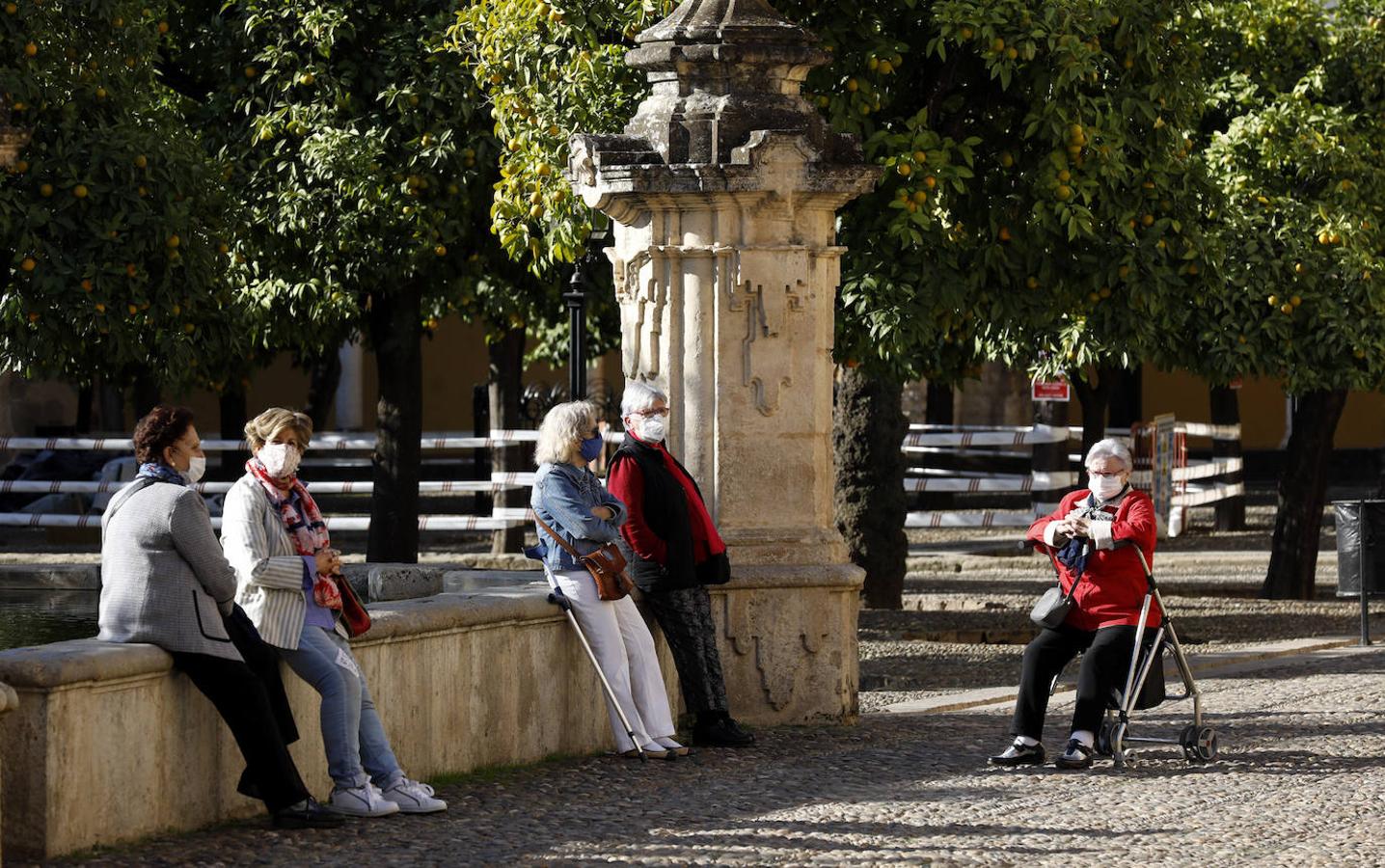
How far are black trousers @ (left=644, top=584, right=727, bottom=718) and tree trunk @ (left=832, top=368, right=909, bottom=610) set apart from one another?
6.58 m

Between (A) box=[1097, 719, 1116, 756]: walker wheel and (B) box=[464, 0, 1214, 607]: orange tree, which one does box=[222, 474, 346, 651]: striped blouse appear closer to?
(A) box=[1097, 719, 1116, 756]: walker wheel

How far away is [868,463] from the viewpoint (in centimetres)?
1734

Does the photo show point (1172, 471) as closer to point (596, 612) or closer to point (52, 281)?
point (52, 281)

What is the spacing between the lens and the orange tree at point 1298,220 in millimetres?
17109

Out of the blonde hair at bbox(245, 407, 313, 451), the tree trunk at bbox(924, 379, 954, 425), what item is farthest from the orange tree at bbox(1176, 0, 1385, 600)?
the tree trunk at bbox(924, 379, 954, 425)

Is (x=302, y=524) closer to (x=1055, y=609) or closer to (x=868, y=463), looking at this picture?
(x=1055, y=609)

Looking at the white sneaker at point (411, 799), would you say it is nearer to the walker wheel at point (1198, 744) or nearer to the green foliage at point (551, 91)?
the walker wheel at point (1198, 744)

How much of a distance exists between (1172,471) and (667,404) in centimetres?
1661

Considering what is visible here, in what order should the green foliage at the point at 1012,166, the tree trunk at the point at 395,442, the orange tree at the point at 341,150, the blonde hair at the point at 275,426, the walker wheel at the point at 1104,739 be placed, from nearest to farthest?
the blonde hair at the point at 275,426 → the walker wheel at the point at 1104,739 → the green foliage at the point at 1012,166 → the orange tree at the point at 341,150 → the tree trunk at the point at 395,442

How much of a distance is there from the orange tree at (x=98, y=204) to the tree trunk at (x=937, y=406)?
16.7 m

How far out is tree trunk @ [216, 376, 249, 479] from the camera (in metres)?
27.1

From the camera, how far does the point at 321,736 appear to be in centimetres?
888

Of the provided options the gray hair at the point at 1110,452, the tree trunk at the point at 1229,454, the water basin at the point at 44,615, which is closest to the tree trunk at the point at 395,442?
the water basin at the point at 44,615

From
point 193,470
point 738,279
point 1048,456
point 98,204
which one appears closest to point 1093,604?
point 738,279
